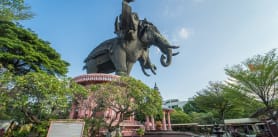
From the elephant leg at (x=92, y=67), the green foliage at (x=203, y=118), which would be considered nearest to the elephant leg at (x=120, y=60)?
the elephant leg at (x=92, y=67)

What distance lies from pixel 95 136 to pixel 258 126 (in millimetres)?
26821

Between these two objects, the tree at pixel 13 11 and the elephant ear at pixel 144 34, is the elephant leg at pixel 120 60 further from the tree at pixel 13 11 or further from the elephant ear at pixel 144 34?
the tree at pixel 13 11

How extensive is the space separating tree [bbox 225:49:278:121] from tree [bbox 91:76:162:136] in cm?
906

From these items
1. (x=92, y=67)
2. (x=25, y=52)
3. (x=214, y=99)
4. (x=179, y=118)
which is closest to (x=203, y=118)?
Result: (x=179, y=118)

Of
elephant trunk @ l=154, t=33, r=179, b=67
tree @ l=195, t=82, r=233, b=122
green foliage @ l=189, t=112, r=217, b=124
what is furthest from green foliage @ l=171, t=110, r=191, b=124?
elephant trunk @ l=154, t=33, r=179, b=67

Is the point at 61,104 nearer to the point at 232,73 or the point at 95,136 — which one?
the point at 95,136

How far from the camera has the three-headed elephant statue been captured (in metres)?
9.30

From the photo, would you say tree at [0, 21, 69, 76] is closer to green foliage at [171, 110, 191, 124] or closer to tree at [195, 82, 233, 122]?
tree at [195, 82, 233, 122]

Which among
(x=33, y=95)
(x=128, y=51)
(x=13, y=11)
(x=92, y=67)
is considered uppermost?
(x=13, y=11)

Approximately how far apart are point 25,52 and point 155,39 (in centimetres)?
1013

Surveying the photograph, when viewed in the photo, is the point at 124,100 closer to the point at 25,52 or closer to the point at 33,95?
the point at 33,95

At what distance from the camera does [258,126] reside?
23312mm

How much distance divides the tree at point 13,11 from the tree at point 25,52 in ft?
1.81

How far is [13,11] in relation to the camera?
481 inches
